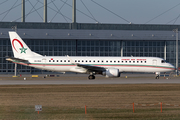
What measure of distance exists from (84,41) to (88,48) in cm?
191

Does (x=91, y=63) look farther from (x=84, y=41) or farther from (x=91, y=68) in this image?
(x=84, y=41)

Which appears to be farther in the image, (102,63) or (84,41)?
(84,41)

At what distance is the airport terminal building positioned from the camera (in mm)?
65062

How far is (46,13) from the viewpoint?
276 ft

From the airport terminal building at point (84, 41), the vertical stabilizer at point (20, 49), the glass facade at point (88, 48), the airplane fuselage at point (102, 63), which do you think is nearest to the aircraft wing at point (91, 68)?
the airplane fuselage at point (102, 63)

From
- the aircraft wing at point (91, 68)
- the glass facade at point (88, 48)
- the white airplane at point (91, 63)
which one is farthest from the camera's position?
the glass facade at point (88, 48)

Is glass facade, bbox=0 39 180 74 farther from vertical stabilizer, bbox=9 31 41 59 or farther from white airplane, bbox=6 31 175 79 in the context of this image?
white airplane, bbox=6 31 175 79

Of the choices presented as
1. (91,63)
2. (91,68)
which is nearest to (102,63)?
(91,63)

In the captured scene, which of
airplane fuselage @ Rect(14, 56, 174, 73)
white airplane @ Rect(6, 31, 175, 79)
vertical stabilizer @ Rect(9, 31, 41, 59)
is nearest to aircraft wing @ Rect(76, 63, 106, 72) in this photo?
white airplane @ Rect(6, 31, 175, 79)

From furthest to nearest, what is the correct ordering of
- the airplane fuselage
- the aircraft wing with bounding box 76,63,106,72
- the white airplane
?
the airplane fuselage
the white airplane
the aircraft wing with bounding box 76,63,106,72

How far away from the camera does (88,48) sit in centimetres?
6725

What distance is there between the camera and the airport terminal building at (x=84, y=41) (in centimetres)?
6506

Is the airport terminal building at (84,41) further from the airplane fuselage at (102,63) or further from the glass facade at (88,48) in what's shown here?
the airplane fuselage at (102,63)

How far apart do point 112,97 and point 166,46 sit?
161ft
